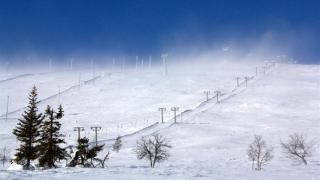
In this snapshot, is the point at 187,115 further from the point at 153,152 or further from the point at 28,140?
the point at 28,140

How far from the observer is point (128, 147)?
8881 cm

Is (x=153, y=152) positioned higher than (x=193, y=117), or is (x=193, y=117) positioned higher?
(x=193, y=117)

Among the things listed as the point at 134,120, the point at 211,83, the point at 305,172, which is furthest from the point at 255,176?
the point at 211,83

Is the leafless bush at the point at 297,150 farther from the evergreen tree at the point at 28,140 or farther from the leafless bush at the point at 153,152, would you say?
the evergreen tree at the point at 28,140

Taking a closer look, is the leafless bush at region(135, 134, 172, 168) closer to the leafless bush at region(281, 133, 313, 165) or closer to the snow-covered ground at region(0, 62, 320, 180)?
the snow-covered ground at region(0, 62, 320, 180)

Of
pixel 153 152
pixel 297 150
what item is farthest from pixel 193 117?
pixel 153 152

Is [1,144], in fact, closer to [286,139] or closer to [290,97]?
[286,139]

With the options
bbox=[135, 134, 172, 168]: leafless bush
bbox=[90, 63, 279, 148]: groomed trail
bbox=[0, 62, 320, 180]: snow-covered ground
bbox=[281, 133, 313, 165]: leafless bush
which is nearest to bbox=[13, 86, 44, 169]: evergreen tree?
bbox=[0, 62, 320, 180]: snow-covered ground

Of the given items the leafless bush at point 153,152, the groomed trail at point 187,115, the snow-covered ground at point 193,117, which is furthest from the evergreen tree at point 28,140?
the groomed trail at point 187,115

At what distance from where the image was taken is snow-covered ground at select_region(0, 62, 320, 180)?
46400mm

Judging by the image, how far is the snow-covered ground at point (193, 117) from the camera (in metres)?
46.4

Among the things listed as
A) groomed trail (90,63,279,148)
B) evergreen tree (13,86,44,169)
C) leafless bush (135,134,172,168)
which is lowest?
leafless bush (135,134,172,168)

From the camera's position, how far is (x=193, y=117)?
12356 cm

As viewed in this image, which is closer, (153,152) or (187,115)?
(153,152)
